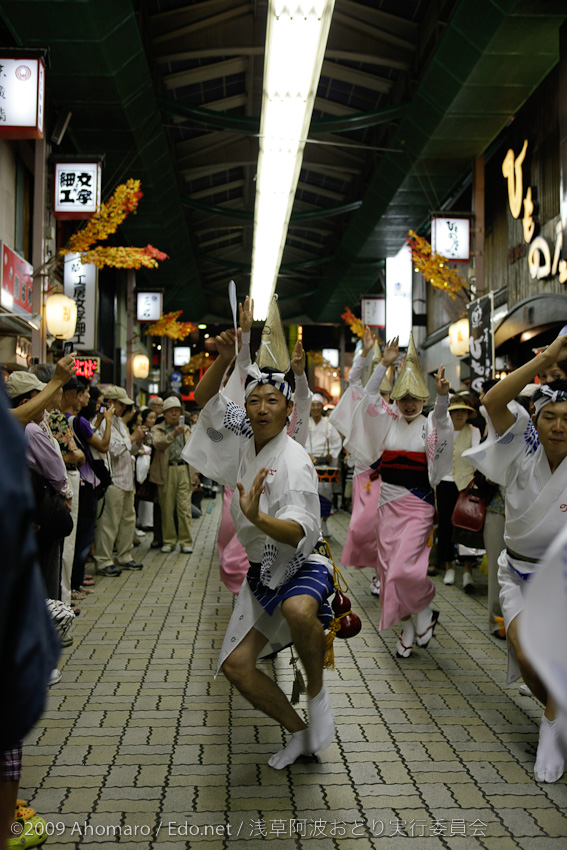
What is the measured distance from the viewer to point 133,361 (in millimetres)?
20453

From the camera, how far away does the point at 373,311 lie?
68.7 ft

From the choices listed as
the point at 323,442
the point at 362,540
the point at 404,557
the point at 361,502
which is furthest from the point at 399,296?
the point at 404,557

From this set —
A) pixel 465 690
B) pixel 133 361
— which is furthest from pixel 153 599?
pixel 133 361

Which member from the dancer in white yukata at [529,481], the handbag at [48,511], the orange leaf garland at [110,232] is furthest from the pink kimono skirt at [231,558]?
the orange leaf garland at [110,232]

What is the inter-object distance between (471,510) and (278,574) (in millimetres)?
3900

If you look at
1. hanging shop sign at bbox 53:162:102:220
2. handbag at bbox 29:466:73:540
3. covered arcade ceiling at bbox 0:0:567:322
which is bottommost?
handbag at bbox 29:466:73:540

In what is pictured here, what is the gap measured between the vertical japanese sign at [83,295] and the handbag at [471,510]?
8487mm

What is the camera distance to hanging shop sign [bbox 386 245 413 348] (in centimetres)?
1808

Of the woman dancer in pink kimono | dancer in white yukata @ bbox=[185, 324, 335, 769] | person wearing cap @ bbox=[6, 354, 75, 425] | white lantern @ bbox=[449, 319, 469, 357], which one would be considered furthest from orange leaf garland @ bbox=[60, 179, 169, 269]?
dancer in white yukata @ bbox=[185, 324, 335, 769]

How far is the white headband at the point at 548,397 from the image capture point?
3.62m

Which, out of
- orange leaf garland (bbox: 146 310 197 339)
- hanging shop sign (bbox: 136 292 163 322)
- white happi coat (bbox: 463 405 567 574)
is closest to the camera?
white happi coat (bbox: 463 405 567 574)

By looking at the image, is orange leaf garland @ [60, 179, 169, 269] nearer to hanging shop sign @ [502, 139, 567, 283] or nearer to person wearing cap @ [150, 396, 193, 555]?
person wearing cap @ [150, 396, 193, 555]

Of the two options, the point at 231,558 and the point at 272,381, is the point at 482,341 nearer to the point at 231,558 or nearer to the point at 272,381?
the point at 231,558

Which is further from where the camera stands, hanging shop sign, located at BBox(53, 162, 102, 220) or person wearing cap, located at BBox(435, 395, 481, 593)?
hanging shop sign, located at BBox(53, 162, 102, 220)
